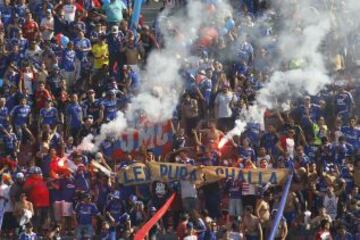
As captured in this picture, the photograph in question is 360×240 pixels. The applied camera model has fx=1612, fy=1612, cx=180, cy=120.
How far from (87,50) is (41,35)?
0.90 metres

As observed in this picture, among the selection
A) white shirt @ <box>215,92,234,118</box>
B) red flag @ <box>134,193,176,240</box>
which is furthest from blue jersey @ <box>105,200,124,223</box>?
white shirt @ <box>215,92,234,118</box>

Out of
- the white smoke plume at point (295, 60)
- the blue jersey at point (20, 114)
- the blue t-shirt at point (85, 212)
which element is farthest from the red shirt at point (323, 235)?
the blue jersey at point (20, 114)

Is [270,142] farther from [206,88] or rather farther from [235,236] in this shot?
[235,236]

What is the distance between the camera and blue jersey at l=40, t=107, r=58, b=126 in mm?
27797

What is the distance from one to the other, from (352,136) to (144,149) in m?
3.61

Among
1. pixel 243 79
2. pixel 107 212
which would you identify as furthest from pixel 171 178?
pixel 243 79

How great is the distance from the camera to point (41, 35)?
29.5 m

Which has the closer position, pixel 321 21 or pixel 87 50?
pixel 87 50

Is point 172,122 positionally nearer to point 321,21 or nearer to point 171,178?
point 171,178

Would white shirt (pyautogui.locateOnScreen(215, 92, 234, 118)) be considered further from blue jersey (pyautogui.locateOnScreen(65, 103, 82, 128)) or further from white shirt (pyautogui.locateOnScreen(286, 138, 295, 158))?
blue jersey (pyautogui.locateOnScreen(65, 103, 82, 128))

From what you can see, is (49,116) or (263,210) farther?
(49,116)

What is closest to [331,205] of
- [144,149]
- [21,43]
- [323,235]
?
[323,235]

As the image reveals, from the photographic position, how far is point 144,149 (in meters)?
27.6

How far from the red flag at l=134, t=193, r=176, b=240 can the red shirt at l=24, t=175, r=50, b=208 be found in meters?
1.78
